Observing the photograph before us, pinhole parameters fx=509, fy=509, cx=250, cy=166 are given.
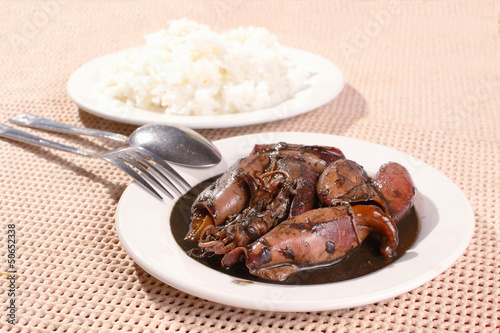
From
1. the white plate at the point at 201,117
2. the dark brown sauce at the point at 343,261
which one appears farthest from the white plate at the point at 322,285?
the white plate at the point at 201,117

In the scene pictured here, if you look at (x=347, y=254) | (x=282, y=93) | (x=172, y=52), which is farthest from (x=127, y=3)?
(x=347, y=254)

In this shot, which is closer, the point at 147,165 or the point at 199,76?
the point at 147,165

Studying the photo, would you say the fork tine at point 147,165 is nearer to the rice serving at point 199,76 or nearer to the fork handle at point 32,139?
the fork handle at point 32,139

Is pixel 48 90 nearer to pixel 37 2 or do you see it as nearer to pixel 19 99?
pixel 19 99

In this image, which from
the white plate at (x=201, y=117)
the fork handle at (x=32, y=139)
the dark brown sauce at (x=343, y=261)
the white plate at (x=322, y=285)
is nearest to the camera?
the white plate at (x=322, y=285)

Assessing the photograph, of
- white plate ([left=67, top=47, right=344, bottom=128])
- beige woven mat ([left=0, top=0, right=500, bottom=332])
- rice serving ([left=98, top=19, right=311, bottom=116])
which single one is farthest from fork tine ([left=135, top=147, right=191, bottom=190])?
rice serving ([left=98, top=19, right=311, bottom=116])

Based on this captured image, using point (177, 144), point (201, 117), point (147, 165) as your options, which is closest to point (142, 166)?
point (147, 165)

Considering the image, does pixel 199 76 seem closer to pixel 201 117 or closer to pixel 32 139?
pixel 201 117
